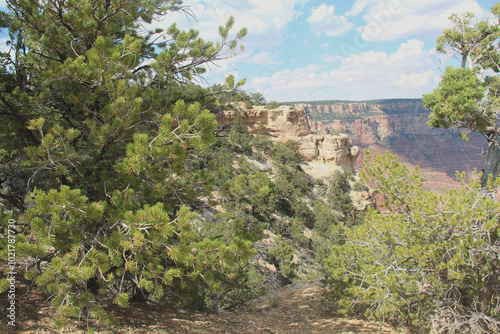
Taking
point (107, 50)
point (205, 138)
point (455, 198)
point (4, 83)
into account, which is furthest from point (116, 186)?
point (455, 198)

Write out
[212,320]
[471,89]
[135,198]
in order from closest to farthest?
[135,198]
[212,320]
[471,89]

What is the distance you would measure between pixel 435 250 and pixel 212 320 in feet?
9.58

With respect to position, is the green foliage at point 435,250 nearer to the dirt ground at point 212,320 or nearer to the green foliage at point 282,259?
the dirt ground at point 212,320

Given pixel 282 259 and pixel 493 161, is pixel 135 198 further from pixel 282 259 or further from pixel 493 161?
pixel 282 259

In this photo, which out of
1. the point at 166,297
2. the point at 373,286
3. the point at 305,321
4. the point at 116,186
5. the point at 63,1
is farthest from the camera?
the point at 305,321

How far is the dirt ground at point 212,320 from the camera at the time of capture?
290 centimetres

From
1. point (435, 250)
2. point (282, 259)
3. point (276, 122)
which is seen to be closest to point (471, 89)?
point (435, 250)

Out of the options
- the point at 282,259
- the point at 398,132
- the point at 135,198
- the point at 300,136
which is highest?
the point at 398,132

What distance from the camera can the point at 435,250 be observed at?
11.1 ft

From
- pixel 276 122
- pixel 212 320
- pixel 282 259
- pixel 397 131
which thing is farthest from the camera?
pixel 397 131

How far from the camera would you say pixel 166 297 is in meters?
4.45

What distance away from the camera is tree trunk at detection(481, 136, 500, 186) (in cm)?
642

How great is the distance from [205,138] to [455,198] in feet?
9.88

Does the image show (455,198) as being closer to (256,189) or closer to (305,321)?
(256,189)
